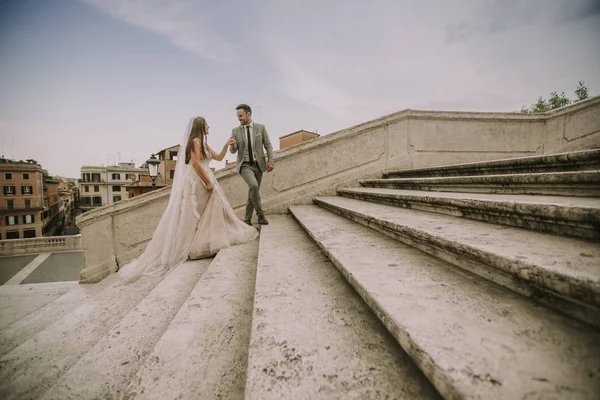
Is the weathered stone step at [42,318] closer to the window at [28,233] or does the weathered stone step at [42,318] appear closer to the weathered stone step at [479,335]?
the weathered stone step at [479,335]

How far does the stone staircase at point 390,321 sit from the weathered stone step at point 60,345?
0.05ft

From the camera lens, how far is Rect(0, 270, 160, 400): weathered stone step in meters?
1.78

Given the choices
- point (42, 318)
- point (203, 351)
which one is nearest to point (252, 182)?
point (203, 351)

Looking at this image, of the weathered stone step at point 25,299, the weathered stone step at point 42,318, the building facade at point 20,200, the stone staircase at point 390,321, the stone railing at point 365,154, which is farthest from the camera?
the building facade at point 20,200

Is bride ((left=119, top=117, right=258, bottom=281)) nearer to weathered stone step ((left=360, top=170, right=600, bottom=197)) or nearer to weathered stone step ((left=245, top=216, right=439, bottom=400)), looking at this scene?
weathered stone step ((left=245, top=216, right=439, bottom=400))

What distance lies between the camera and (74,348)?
7.06 feet

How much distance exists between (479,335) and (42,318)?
520 cm

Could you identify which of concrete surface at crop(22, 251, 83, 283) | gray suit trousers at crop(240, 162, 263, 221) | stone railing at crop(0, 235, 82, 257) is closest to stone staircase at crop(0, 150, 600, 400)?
gray suit trousers at crop(240, 162, 263, 221)

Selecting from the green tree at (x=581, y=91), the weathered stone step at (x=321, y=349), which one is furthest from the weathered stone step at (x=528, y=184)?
the green tree at (x=581, y=91)

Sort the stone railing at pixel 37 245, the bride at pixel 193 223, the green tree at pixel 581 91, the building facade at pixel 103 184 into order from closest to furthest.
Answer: the bride at pixel 193 223 < the stone railing at pixel 37 245 < the green tree at pixel 581 91 < the building facade at pixel 103 184

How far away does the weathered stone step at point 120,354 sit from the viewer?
1.37 m

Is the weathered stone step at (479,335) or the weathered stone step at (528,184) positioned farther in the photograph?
the weathered stone step at (528,184)

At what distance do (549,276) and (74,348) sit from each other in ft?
11.3

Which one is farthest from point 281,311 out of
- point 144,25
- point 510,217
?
point 144,25
